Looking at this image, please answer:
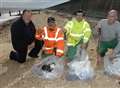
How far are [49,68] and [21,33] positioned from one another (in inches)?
40.0

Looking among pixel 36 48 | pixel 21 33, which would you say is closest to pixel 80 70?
pixel 36 48

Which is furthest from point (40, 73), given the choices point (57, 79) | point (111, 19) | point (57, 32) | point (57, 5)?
point (57, 5)

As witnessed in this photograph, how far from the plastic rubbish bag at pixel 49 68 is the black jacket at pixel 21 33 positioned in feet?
2.14

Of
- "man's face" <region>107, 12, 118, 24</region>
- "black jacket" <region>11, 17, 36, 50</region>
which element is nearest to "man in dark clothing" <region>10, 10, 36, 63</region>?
A: "black jacket" <region>11, 17, 36, 50</region>

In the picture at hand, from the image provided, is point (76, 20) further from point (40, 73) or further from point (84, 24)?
point (40, 73)

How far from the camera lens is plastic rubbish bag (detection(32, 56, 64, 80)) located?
7941mm

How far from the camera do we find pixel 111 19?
8.36m

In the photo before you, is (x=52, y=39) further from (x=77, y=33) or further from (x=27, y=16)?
(x=27, y=16)

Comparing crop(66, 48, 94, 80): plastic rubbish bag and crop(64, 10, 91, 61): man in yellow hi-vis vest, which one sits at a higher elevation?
crop(64, 10, 91, 61): man in yellow hi-vis vest

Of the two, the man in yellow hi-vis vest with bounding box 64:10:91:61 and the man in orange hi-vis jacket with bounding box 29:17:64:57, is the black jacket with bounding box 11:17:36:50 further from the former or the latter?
the man in yellow hi-vis vest with bounding box 64:10:91:61

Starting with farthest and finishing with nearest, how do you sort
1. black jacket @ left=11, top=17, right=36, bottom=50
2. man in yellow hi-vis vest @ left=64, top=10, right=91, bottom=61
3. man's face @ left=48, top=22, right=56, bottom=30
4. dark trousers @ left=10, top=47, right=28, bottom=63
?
dark trousers @ left=10, top=47, right=28, bottom=63 < black jacket @ left=11, top=17, right=36, bottom=50 < man in yellow hi-vis vest @ left=64, top=10, right=91, bottom=61 < man's face @ left=48, top=22, right=56, bottom=30

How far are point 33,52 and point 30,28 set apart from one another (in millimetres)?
605

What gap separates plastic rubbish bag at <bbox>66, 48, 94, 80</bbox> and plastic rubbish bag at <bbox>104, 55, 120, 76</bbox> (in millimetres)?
332

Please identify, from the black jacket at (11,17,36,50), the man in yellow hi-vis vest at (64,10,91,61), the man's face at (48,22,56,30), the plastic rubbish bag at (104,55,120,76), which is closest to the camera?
the plastic rubbish bag at (104,55,120,76)
